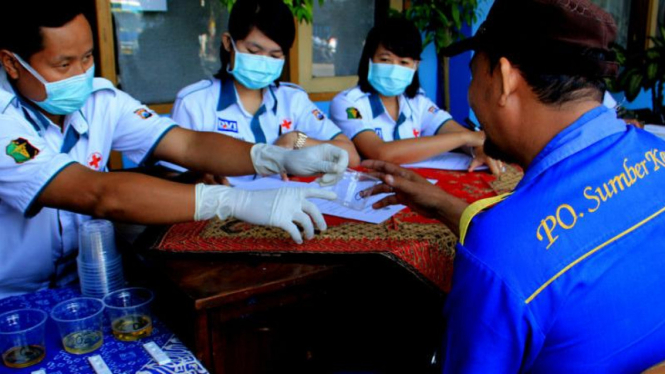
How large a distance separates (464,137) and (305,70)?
1938 mm

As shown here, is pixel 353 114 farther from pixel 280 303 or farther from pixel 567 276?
pixel 567 276

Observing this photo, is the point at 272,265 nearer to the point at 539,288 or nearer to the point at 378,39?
the point at 539,288

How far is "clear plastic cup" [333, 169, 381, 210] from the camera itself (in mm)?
1564

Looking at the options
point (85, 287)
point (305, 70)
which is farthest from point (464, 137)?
point (305, 70)

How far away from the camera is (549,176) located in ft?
2.69

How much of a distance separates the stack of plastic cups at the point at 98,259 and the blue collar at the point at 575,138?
0.87m

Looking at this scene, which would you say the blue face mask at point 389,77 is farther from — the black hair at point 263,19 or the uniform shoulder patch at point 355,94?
the black hair at point 263,19

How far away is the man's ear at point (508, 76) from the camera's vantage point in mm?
899

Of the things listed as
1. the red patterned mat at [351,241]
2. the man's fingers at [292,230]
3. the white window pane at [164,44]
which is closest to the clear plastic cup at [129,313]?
the red patterned mat at [351,241]

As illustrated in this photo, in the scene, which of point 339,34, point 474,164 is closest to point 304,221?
point 474,164

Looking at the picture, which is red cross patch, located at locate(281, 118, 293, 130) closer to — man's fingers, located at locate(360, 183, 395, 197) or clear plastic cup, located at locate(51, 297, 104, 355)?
man's fingers, located at locate(360, 183, 395, 197)

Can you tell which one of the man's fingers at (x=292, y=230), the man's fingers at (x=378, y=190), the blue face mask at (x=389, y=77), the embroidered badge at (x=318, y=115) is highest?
the blue face mask at (x=389, y=77)

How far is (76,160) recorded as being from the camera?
1.50 m

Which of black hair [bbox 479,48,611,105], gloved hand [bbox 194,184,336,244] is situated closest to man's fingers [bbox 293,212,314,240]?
gloved hand [bbox 194,184,336,244]
